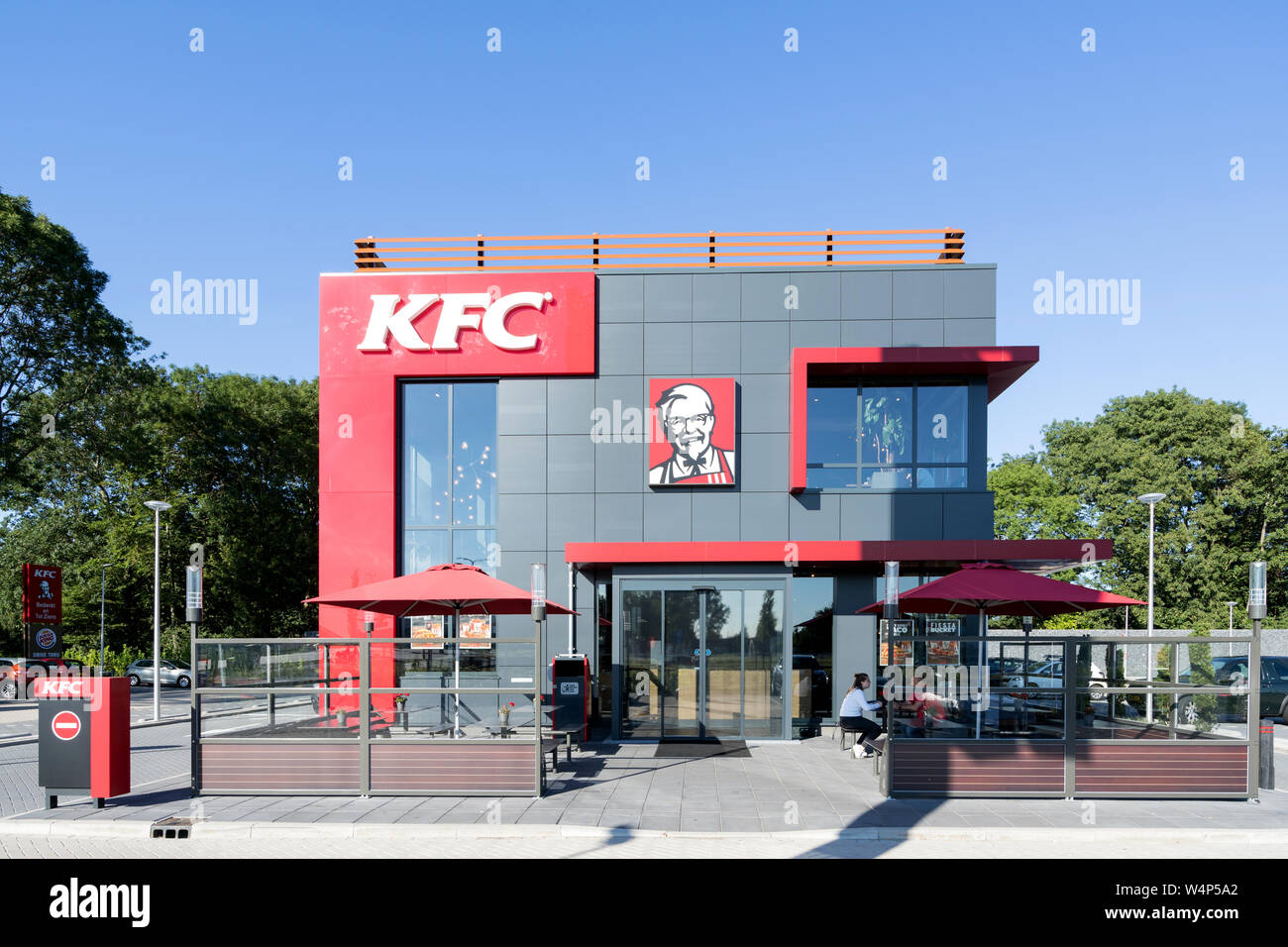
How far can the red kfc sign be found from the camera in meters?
24.1

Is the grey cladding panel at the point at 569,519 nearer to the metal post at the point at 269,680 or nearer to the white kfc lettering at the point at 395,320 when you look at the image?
the white kfc lettering at the point at 395,320

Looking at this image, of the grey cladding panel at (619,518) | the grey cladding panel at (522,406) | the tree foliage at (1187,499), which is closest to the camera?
the grey cladding panel at (619,518)

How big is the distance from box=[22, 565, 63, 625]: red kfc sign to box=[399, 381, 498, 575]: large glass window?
12350 mm

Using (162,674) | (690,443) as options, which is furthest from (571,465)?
(162,674)

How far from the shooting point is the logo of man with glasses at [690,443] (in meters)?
18.4

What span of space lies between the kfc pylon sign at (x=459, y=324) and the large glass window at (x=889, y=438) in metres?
5.29

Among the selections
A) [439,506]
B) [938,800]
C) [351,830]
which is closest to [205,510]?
[439,506]

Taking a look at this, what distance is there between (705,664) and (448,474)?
23.2 ft

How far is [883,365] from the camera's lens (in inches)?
708

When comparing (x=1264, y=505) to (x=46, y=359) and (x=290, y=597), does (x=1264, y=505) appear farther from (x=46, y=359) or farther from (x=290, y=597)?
(x=46, y=359)

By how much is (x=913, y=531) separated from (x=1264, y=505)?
37.0 meters

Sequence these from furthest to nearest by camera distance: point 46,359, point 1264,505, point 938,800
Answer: point 1264,505
point 46,359
point 938,800

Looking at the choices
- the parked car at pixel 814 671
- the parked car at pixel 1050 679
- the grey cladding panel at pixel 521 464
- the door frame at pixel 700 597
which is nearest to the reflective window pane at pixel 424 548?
the grey cladding panel at pixel 521 464

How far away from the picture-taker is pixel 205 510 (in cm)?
4050
